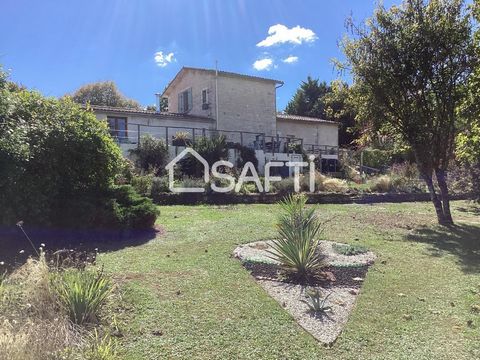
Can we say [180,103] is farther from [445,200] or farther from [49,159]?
[49,159]

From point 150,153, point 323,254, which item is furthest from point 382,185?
point 323,254

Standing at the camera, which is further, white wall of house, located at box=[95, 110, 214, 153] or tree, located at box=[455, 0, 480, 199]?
white wall of house, located at box=[95, 110, 214, 153]

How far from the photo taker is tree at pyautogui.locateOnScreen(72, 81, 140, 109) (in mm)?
36969

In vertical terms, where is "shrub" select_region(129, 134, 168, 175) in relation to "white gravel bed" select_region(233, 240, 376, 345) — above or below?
above

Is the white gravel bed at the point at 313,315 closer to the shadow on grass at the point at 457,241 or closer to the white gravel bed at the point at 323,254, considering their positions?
the white gravel bed at the point at 323,254

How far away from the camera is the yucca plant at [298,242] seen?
5617 mm

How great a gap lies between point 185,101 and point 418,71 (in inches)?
842

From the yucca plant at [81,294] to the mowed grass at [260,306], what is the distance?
0.33 m

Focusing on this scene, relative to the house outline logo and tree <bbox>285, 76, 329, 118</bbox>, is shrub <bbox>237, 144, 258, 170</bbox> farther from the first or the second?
tree <bbox>285, 76, 329, 118</bbox>

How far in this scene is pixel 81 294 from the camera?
3.85m

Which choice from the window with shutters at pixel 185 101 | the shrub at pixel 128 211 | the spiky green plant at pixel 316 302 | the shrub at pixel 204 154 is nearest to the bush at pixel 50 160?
the shrub at pixel 128 211

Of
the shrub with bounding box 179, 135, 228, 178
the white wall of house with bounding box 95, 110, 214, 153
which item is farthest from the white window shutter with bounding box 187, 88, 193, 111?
the shrub with bounding box 179, 135, 228, 178

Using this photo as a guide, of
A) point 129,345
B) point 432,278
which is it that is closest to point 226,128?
point 432,278

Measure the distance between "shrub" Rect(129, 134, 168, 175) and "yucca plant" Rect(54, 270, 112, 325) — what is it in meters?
14.2
